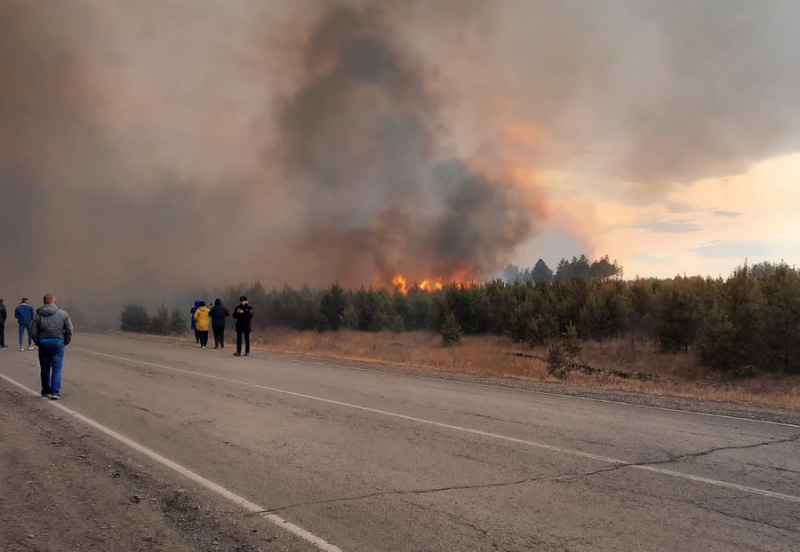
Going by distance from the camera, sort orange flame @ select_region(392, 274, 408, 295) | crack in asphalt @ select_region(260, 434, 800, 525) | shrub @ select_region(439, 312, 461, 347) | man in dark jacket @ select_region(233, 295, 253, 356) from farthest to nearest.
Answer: orange flame @ select_region(392, 274, 408, 295), shrub @ select_region(439, 312, 461, 347), man in dark jacket @ select_region(233, 295, 253, 356), crack in asphalt @ select_region(260, 434, 800, 525)

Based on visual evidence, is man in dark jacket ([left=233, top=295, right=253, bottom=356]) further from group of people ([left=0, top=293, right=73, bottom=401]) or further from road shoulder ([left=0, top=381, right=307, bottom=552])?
road shoulder ([left=0, top=381, right=307, bottom=552])

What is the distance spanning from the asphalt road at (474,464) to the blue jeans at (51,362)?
49 cm

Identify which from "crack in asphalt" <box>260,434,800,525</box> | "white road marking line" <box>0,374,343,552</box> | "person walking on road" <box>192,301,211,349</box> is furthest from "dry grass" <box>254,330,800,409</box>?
"white road marking line" <box>0,374,343,552</box>

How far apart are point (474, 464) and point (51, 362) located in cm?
795

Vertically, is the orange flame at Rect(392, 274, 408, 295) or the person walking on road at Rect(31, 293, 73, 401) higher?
the orange flame at Rect(392, 274, 408, 295)

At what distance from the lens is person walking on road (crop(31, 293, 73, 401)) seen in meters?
9.28

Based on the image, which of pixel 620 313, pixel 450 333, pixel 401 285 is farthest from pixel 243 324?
pixel 401 285

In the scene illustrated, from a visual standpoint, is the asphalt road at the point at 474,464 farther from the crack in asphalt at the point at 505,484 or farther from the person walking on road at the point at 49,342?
the person walking on road at the point at 49,342

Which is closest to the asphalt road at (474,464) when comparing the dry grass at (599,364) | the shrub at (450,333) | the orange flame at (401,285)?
the dry grass at (599,364)

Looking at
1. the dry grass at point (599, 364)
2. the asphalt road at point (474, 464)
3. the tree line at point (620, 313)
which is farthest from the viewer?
the tree line at point (620, 313)

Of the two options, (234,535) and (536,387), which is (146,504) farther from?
(536,387)

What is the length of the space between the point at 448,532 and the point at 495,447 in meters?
2.42

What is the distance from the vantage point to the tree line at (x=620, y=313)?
65.3ft

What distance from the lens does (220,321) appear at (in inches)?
794
